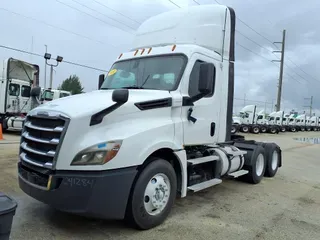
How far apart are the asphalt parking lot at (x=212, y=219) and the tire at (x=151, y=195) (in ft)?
0.55

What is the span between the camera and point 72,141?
150 inches

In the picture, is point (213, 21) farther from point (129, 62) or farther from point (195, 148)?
point (195, 148)

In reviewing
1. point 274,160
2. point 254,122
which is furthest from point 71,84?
point 274,160

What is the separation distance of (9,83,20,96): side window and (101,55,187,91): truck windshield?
1403cm

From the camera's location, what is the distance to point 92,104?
13.7 ft

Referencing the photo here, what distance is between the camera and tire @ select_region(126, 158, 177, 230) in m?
4.17

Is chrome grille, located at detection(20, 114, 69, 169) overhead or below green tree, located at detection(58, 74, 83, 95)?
below

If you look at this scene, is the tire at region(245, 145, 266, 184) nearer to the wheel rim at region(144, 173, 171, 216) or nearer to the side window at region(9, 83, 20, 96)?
the wheel rim at region(144, 173, 171, 216)

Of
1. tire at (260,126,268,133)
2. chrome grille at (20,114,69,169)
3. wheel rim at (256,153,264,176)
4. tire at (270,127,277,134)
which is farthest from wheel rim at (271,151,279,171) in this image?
tire at (270,127,277,134)

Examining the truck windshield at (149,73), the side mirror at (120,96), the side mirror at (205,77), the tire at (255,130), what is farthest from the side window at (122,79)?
the tire at (255,130)

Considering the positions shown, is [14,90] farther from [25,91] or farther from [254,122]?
[254,122]

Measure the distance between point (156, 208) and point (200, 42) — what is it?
3303mm

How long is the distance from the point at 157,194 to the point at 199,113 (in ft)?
5.66

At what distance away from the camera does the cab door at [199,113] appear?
Result: 205 inches
